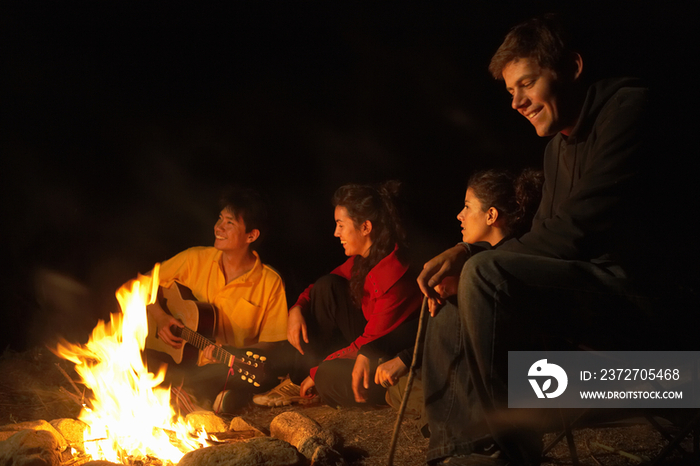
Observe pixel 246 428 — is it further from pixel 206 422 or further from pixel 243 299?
pixel 243 299

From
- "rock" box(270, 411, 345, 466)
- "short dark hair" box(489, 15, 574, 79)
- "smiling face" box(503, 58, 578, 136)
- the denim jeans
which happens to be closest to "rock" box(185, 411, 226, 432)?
"rock" box(270, 411, 345, 466)

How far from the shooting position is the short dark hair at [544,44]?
2445 mm

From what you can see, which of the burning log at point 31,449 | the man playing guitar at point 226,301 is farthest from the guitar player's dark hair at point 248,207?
the burning log at point 31,449

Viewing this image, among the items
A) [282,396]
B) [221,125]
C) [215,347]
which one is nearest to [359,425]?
[282,396]

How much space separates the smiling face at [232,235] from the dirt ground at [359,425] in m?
1.47

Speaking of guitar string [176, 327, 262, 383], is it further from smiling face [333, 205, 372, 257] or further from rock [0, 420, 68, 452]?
rock [0, 420, 68, 452]

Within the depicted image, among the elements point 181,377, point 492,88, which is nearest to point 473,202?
point 492,88

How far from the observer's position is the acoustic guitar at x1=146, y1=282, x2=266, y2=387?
13.5 feet

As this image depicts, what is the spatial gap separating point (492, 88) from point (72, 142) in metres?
4.37

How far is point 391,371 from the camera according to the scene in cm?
358

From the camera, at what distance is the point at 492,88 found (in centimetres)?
456

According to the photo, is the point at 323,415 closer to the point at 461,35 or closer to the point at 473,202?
the point at 473,202

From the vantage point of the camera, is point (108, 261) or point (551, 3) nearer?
point (551, 3)

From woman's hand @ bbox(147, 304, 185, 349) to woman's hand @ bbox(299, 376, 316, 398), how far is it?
122 cm
